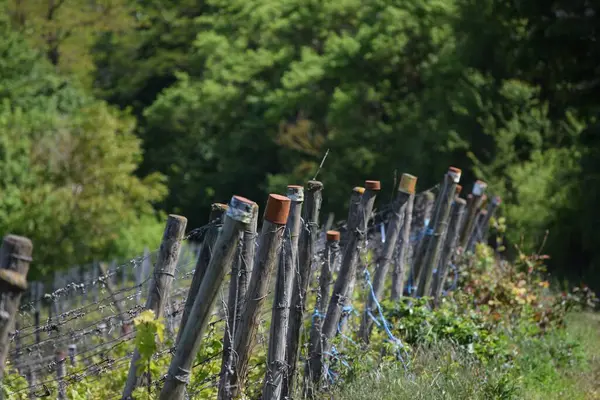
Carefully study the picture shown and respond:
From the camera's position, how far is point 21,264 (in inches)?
135

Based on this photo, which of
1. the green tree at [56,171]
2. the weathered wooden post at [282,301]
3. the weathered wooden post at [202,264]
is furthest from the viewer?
the green tree at [56,171]

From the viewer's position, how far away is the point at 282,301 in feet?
19.5

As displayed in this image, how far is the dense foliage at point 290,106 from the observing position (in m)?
19.0

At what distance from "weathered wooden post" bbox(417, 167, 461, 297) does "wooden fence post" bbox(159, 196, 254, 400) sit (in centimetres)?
440

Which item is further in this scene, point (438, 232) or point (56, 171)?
point (56, 171)

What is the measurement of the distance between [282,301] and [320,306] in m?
1.14

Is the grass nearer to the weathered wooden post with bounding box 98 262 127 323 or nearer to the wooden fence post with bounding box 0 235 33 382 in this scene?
the weathered wooden post with bounding box 98 262 127 323

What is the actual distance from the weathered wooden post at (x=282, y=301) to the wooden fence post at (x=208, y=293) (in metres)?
1.21

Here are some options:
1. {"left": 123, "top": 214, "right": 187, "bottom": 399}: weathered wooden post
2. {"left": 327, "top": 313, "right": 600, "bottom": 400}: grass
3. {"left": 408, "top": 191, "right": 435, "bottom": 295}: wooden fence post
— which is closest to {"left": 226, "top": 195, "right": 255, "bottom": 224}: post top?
{"left": 123, "top": 214, "right": 187, "bottom": 399}: weathered wooden post

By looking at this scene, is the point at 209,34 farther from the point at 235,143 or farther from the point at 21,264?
the point at 21,264

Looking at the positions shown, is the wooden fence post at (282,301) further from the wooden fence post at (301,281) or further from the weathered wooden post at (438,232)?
the weathered wooden post at (438,232)

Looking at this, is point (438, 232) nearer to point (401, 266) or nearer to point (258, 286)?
point (401, 266)

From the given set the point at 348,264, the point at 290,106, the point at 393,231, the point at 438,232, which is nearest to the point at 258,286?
the point at 348,264

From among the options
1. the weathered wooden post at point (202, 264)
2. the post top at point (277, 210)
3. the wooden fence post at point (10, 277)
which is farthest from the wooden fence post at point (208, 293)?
the wooden fence post at point (10, 277)
